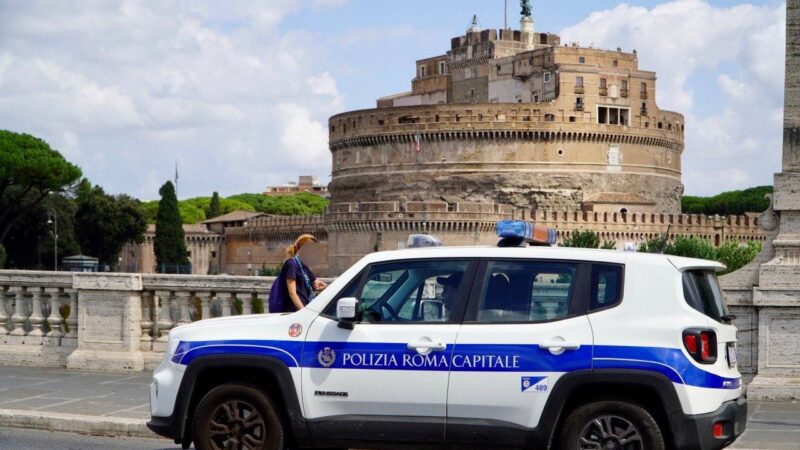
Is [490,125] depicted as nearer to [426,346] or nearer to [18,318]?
[18,318]

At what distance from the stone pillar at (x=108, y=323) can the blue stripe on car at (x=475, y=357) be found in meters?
3.92

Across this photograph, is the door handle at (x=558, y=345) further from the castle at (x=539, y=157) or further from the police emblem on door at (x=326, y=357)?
the castle at (x=539, y=157)

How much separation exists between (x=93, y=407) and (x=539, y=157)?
6707 cm

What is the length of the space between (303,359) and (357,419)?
0.37 meters

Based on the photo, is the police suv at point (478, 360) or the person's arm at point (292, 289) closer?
the police suv at point (478, 360)

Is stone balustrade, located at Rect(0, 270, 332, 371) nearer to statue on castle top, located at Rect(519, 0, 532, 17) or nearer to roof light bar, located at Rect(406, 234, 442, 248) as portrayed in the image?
roof light bar, located at Rect(406, 234, 442, 248)

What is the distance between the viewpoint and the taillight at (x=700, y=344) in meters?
5.52

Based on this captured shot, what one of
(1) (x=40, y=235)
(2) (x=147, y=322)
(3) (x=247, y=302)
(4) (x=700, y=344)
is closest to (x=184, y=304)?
(2) (x=147, y=322)

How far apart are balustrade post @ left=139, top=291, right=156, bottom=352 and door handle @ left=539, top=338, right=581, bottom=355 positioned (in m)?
5.02

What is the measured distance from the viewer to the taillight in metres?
5.52

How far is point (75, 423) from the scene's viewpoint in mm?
7473

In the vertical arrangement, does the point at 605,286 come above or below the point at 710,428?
above

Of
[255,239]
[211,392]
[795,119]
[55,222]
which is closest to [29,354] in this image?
[211,392]

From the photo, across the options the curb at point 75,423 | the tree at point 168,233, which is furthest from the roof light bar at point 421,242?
the tree at point 168,233
